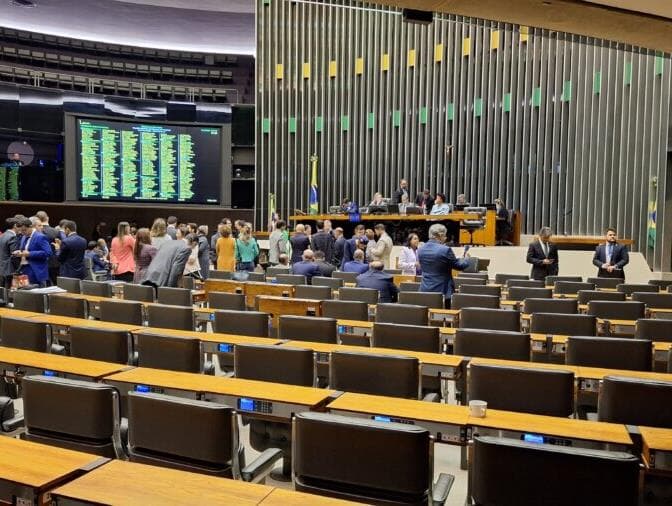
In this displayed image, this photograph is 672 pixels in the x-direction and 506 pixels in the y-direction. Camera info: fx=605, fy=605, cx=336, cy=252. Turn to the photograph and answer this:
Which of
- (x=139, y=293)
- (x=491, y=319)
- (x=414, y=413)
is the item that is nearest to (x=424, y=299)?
(x=491, y=319)

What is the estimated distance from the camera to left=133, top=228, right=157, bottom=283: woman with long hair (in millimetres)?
7582

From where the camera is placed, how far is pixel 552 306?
5.78 meters

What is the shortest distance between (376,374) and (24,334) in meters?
2.67

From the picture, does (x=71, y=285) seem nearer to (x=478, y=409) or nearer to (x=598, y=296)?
(x=478, y=409)

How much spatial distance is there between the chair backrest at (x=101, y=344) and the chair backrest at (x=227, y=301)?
173 centimetres

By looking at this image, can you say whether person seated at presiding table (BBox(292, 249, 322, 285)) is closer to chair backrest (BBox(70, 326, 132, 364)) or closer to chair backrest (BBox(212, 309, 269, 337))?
chair backrest (BBox(212, 309, 269, 337))

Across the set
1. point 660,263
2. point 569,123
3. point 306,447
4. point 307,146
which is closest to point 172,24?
point 307,146

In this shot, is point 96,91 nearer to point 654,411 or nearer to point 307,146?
point 307,146

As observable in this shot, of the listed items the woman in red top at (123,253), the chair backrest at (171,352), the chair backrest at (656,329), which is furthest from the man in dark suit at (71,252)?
the chair backrest at (656,329)

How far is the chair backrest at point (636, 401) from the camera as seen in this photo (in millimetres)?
2957

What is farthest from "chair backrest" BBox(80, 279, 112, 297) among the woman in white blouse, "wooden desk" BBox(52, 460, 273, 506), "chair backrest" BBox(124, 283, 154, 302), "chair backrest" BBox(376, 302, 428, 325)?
"wooden desk" BBox(52, 460, 273, 506)

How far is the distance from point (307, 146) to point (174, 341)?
15.3m

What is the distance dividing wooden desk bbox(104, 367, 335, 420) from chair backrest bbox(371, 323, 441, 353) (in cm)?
137

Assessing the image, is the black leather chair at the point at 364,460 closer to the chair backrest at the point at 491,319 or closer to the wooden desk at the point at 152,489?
the wooden desk at the point at 152,489
